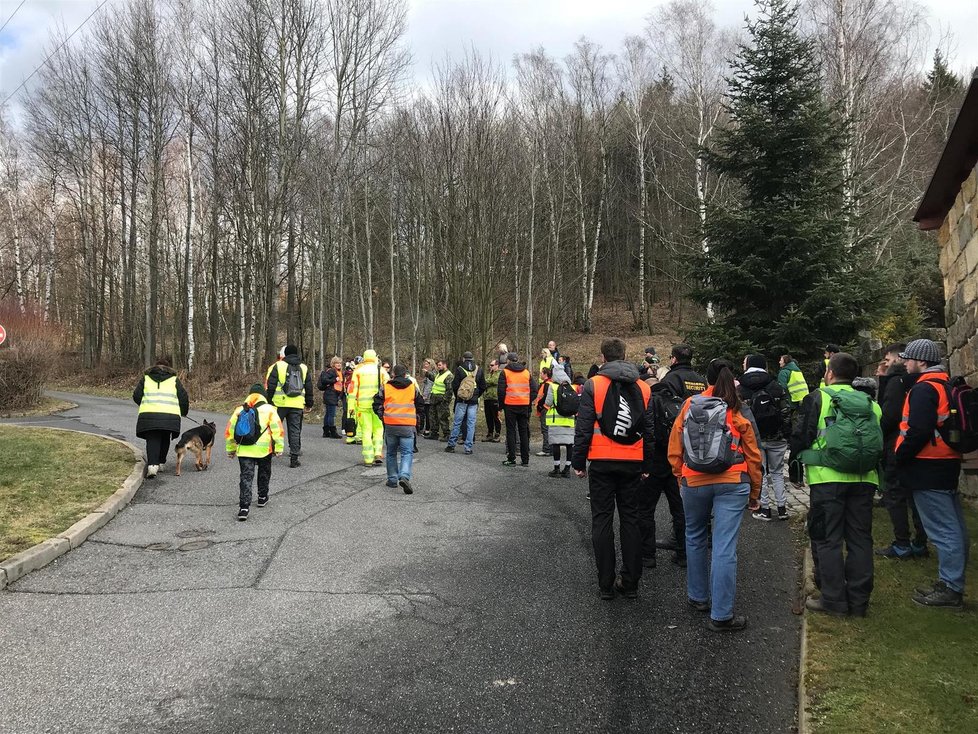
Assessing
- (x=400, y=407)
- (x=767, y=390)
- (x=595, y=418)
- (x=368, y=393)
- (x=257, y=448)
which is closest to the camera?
(x=595, y=418)

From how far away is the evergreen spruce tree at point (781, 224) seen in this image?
1252 cm

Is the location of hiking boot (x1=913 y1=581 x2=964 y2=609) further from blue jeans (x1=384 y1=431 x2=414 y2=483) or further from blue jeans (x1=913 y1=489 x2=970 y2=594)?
blue jeans (x1=384 y1=431 x2=414 y2=483)

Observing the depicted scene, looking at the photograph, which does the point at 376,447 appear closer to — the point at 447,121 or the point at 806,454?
the point at 806,454

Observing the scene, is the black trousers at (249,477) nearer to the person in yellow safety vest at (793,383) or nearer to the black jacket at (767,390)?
the black jacket at (767,390)

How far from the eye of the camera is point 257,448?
25.4 feet

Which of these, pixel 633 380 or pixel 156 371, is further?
pixel 156 371

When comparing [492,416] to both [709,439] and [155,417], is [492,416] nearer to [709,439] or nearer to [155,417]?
[155,417]

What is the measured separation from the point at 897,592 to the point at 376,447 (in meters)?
7.91

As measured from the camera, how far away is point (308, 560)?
6090 mm

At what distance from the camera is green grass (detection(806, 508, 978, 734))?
129 inches

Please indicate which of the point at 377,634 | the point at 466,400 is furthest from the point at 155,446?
the point at 377,634

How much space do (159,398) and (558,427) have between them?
5.95 metres

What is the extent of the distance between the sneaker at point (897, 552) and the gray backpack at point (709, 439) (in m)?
2.52

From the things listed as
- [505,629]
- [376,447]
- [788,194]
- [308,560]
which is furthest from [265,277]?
[505,629]
